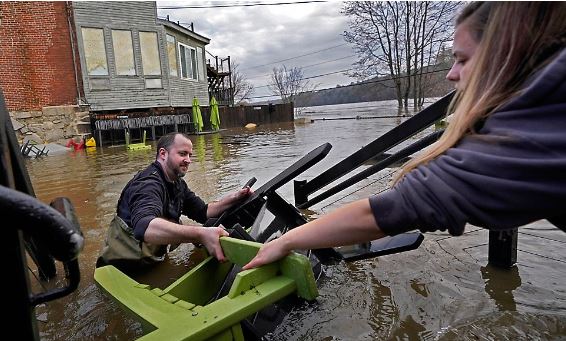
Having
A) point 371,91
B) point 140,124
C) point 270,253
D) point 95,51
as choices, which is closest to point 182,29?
point 95,51

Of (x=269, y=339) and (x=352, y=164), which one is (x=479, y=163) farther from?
(x=352, y=164)

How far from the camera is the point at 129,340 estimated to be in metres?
2.19

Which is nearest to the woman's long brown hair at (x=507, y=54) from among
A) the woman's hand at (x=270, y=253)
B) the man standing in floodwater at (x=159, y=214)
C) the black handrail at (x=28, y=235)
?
the woman's hand at (x=270, y=253)

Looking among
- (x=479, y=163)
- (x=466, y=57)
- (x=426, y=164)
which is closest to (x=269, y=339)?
(x=426, y=164)

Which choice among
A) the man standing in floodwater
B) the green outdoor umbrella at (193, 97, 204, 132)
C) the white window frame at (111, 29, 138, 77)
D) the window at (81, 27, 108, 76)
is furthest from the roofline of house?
the man standing in floodwater

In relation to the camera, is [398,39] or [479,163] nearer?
[479,163]

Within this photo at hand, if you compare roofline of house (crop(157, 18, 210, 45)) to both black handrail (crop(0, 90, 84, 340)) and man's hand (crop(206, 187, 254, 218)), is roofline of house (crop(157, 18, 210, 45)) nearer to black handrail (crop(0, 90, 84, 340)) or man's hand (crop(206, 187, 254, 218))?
man's hand (crop(206, 187, 254, 218))

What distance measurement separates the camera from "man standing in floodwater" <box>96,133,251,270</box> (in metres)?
2.42

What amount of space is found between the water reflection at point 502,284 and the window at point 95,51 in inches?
644

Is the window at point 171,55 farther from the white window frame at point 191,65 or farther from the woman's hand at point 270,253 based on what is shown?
the woman's hand at point 270,253

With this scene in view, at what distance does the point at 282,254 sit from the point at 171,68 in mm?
18289

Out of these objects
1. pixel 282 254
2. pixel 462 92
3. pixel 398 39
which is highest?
pixel 398 39

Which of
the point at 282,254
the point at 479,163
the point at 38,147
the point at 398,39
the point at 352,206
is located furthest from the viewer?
the point at 398,39

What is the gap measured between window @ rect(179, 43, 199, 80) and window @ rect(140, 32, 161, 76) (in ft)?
6.79
